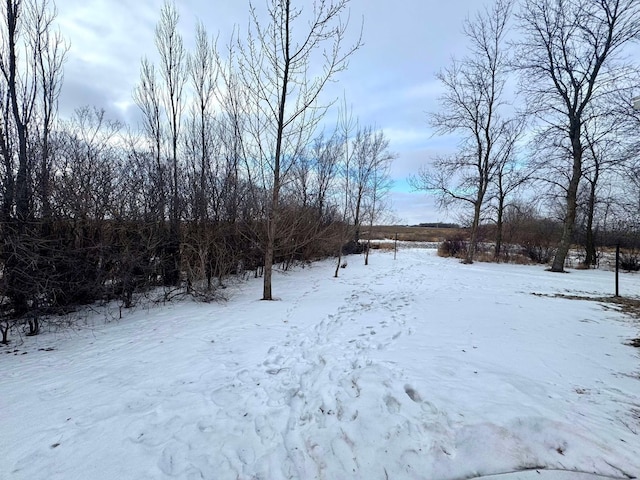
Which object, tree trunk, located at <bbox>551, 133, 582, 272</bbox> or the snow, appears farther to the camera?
tree trunk, located at <bbox>551, 133, 582, 272</bbox>

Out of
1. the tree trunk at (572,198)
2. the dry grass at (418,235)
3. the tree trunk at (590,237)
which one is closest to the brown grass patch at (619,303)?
the tree trunk at (572,198)

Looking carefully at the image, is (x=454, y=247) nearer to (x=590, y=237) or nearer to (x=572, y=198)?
(x=590, y=237)

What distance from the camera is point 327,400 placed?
2.79m

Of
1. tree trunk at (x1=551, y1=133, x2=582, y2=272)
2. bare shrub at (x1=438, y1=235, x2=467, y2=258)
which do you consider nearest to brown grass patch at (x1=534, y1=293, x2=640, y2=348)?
tree trunk at (x1=551, y1=133, x2=582, y2=272)

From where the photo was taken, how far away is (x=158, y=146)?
8.60 meters

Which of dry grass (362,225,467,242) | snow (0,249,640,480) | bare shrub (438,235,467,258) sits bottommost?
snow (0,249,640,480)

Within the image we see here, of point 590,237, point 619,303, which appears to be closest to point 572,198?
point 590,237

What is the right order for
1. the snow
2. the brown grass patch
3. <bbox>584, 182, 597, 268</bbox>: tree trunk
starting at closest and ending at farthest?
the snow, the brown grass patch, <bbox>584, 182, 597, 268</bbox>: tree trunk

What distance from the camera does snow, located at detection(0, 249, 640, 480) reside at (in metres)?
2.04

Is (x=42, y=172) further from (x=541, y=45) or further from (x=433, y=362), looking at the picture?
(x=541, y=45)

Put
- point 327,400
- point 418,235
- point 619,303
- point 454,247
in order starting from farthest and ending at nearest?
1. point 418,235
2. point 454,247
3. point 619,303
4. point 327,400

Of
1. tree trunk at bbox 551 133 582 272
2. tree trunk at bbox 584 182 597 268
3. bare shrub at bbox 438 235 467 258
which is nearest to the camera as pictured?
tree trunk at bbox 551 133 582 272

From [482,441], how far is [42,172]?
27.6 ft

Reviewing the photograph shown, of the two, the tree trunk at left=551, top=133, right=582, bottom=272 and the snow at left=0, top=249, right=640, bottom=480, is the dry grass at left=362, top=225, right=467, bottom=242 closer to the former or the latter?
the tree trunk at left=551, top=133, right=582, bottom=272
